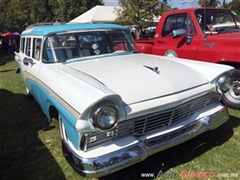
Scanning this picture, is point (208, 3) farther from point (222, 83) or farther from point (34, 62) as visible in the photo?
point (34, 62)

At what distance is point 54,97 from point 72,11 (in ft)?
87.7

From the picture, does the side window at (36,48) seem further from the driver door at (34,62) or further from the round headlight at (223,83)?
the round headlight at (223,83)

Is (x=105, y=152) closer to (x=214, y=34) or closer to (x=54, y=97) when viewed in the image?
(x=54, y=97)

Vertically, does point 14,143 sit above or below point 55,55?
below

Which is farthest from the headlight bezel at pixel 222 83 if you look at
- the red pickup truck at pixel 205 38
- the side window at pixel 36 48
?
the side window at pixel 36 48

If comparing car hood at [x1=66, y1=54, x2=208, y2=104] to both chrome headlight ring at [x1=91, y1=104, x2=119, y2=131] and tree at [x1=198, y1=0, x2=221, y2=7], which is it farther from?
tree at [x1=198, y1=0, x2=221, y2=7]

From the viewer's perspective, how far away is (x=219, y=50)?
4035 millimetres

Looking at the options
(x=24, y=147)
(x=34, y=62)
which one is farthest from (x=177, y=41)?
(x=24, y=147)

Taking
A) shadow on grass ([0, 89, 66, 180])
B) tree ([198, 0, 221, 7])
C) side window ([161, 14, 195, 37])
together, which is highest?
tree ([198, 0, 221, 7])

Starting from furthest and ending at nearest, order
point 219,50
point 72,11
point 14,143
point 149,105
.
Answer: point 72,11 < point 219,50 < point 14,143 < point 149,105

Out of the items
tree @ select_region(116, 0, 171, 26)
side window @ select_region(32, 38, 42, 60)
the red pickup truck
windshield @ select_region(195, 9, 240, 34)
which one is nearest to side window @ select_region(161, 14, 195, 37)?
the red pickup truck

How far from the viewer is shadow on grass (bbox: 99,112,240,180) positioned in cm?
257

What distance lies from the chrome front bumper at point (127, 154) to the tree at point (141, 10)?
973 centimetres

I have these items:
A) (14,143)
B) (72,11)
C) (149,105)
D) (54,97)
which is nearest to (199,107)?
(149,105)
